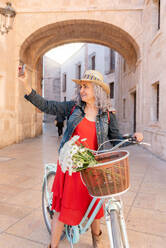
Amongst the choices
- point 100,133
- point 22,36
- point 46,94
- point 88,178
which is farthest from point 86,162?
point 46,94

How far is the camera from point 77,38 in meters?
12.3

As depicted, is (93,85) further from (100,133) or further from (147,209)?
(147,209)

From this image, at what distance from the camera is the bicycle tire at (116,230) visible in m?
1.14

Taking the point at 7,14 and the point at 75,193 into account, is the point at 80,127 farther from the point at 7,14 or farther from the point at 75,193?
the point at 7,14

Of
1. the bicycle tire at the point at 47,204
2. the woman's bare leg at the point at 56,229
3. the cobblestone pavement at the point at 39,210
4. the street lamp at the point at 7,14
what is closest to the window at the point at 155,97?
the cobblestone pavement at the point at 39,210

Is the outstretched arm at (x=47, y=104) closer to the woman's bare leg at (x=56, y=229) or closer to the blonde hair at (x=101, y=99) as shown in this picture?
the blonde hair at (x=101, y=99)

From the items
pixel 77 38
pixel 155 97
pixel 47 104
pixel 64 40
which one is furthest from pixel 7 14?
pixel 77 38

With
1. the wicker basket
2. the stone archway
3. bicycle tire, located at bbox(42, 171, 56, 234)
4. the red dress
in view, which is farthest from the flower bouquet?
the stone archway

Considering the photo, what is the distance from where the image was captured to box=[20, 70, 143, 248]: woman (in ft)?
5.51

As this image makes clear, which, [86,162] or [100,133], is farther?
[100,133]

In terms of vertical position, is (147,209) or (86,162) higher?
(86,162)

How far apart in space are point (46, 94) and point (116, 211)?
3252 cm

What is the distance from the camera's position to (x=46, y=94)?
32875 millimetres

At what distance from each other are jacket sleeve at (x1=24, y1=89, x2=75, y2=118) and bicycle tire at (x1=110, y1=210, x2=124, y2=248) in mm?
956
